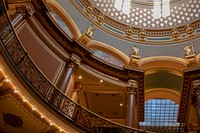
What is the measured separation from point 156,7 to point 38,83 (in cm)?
1633

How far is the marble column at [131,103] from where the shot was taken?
14.2 m

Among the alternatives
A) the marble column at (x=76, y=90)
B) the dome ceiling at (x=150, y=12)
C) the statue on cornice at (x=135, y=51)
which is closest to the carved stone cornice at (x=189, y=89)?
the statue on cornice at (x=135, y=51)

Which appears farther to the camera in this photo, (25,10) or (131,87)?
(131,87)

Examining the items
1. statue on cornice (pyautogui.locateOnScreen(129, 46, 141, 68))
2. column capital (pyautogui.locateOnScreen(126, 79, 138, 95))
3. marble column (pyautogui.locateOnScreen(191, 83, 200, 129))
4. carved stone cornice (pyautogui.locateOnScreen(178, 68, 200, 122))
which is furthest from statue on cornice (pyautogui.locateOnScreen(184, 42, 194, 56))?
column capital (pyautogui.locateOnScreen(126, 79, 138, 95))

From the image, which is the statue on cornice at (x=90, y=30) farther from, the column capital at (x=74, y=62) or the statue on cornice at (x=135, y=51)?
the statue on cornice at (x=135, y=51)

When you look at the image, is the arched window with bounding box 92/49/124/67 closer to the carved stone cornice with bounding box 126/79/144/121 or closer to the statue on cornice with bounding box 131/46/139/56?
the statue on cornice with bounding box 131/46/139/56

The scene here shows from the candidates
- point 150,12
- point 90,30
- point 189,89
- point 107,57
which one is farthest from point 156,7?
point 189,89

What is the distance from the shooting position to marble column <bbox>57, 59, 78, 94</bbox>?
13.9 metres

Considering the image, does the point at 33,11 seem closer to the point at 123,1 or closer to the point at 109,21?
the point at 109,21

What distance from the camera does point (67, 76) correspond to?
1459 cm

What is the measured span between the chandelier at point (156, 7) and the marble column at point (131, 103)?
8595 millimetres

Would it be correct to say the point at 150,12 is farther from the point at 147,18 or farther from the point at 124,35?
the point at 124,35

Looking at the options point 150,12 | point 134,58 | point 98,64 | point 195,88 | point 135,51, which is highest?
point 150,12

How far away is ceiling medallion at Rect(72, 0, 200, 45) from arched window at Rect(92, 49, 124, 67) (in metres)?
2.32
